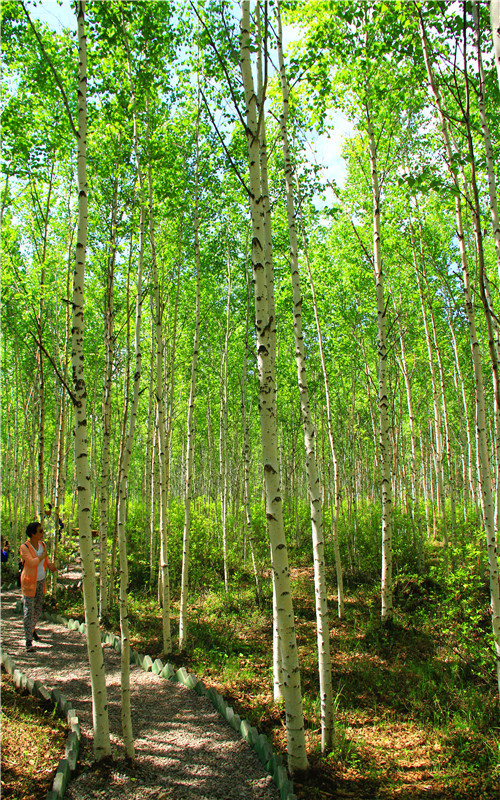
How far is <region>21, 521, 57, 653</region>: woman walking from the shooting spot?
19.9ft

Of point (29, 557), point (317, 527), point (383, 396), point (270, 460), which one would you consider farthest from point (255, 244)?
point (29, 557)

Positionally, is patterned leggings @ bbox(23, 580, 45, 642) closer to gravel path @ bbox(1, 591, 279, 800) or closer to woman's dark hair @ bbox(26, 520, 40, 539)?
gravel path @ bbox(1, 591, 279, 800)

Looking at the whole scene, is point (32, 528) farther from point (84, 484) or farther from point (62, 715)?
point (84, 484)

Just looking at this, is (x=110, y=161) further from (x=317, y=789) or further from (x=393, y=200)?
(x=317, y=789)

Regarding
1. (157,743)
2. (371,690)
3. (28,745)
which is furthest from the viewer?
(371,690)

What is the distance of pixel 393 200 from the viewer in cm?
929

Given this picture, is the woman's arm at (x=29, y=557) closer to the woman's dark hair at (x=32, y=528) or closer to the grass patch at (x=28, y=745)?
the woman's dark hair at (x=32, y=528)

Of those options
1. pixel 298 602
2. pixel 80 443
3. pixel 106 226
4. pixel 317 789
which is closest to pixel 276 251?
pixel 106 226

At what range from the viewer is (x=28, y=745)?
366 cm

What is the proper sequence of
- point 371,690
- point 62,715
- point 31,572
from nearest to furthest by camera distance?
1. point 62,715
2. point 371,690
3. point 31,572

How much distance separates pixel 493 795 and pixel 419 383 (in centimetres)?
1265

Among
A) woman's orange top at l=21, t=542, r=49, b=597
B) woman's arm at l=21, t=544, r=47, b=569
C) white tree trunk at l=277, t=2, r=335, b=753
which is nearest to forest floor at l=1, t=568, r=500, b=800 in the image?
white tree trunk at l=277, t=2, r=335, b=753

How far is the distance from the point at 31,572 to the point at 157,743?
9.99 feet

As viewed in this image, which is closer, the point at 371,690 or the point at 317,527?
the point at 317,527
